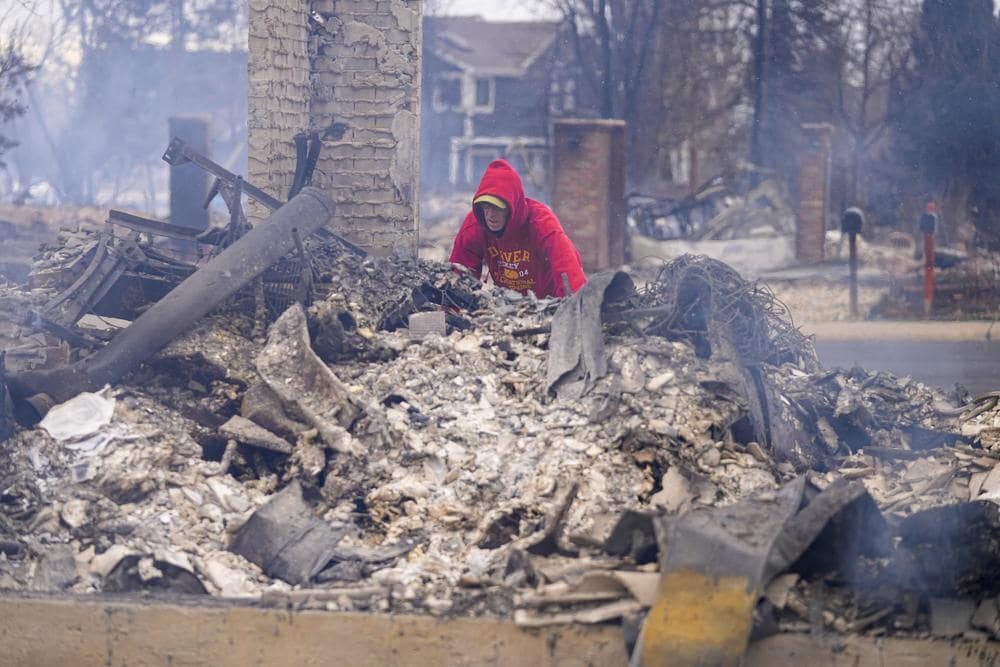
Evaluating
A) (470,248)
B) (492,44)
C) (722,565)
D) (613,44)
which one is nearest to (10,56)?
(470,248)

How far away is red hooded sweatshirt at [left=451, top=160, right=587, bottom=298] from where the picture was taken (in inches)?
297

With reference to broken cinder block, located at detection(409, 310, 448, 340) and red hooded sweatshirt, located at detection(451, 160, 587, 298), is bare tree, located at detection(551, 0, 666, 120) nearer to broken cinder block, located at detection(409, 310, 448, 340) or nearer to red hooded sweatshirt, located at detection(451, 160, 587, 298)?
red hooded sweatshirt, located at detection(451, 160, 587, 298)

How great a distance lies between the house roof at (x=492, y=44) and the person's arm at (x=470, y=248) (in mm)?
41291

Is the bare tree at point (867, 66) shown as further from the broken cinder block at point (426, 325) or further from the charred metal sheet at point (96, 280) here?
the charred metal sheet at point (96, 280)

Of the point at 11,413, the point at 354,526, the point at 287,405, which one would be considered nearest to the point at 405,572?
the point at 354,526

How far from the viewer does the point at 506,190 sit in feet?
24.7

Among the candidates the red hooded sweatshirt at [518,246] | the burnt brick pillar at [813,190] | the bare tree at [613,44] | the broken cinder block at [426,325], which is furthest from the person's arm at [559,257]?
the bare tree at [613,44]

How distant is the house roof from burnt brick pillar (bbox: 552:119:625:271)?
32.4 meters

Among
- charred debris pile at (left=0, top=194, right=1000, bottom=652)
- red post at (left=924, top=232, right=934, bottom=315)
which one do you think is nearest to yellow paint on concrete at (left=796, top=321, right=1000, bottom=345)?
red post at (left=924, top=232, right=934, bottom=315)

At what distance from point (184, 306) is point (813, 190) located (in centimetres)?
1674

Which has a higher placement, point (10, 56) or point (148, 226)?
point (10, 56)

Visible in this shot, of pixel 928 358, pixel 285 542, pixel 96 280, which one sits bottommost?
pixel 928 358

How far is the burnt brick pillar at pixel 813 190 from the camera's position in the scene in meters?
20.4

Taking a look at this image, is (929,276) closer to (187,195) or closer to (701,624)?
(187,195)
